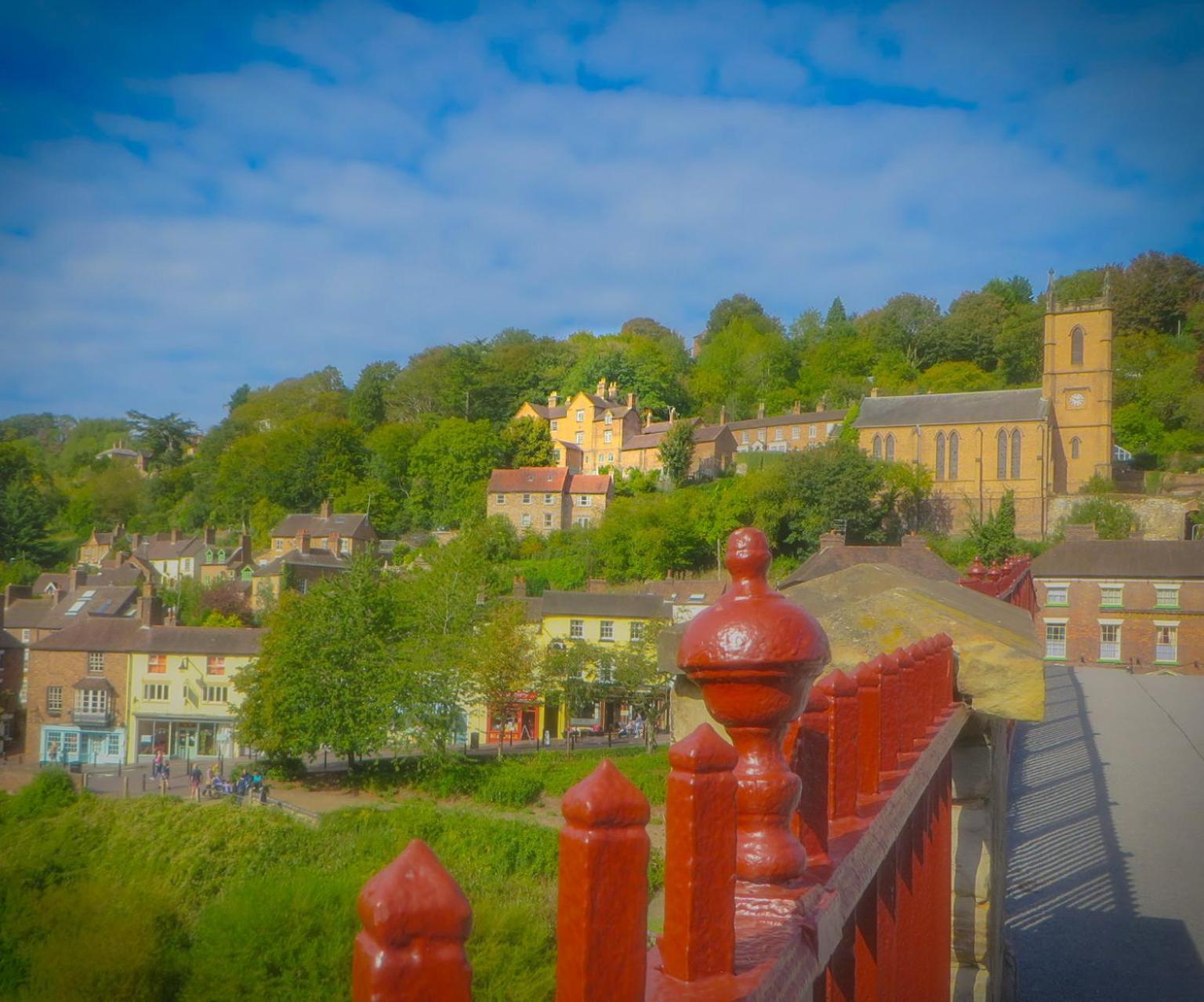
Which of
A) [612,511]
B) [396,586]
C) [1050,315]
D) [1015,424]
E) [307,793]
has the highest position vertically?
[1050,315]

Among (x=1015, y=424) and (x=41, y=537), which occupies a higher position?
(x=1015, y=424)

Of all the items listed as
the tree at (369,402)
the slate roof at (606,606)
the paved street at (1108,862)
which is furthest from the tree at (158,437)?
the paved street at (1108,862)

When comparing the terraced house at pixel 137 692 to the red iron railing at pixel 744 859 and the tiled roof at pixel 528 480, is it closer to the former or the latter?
the tiled roof at pixel 528 480

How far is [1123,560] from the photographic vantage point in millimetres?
42656

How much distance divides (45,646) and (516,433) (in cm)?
4315

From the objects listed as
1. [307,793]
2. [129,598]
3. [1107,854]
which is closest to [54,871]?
[307,793]

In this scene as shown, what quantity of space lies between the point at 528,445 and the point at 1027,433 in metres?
39.9

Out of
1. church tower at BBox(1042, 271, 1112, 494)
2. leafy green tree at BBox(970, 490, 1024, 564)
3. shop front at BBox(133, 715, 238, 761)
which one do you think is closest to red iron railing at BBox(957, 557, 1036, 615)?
leafy green tree at BBox(970, 490, 1024, 564)

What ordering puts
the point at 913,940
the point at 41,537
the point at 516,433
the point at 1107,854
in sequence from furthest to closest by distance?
the point at 516,433 → the point at 41,537 → the point at 1107,854 → the point at 913,940

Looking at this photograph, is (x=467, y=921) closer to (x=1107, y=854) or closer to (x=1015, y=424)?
(x=1107, y=854)

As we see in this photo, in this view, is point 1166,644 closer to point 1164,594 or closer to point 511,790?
point 1164,594

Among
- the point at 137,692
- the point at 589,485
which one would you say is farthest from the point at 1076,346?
the point at 137,692

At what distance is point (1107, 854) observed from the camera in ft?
41.2

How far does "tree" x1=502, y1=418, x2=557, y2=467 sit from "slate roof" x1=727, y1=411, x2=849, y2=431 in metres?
15.8
